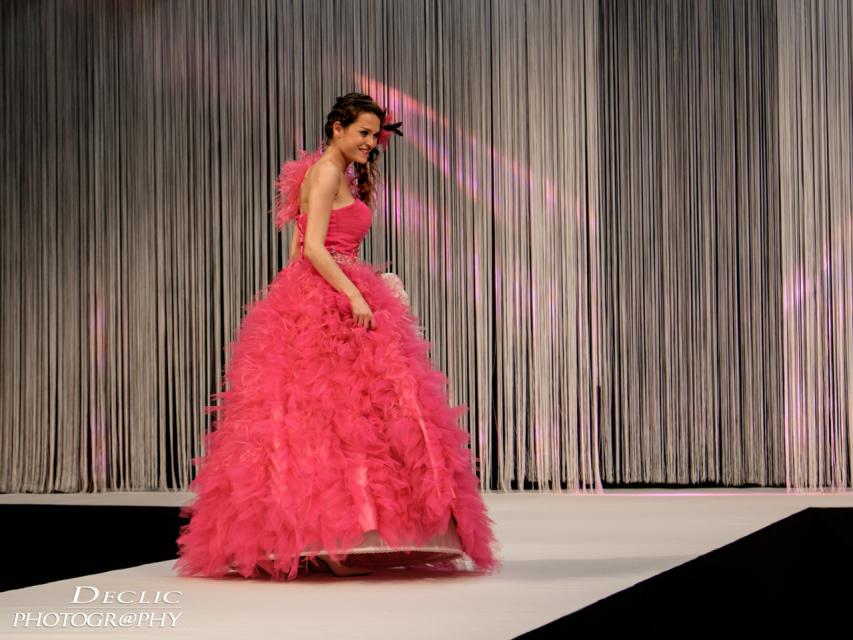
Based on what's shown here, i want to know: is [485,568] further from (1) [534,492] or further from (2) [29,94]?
(2) [29,94]

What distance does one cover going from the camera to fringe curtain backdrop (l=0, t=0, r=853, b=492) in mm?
6172

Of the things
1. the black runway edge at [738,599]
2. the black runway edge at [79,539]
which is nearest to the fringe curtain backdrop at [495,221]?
the black runway edge at [79,539]

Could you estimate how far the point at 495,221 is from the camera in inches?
255

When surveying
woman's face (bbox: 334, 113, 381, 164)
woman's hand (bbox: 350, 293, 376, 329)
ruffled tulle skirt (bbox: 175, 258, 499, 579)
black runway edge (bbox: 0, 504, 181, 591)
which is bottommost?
black runway edge (bbox: 0, 504, 181, 591)

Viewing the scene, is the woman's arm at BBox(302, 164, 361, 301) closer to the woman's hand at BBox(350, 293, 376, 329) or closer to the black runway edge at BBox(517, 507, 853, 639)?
the woman's hand at BBox(350, 293, 376, 329)

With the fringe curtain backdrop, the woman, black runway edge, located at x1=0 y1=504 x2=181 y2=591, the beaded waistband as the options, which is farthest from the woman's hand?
the fringe curtain backdrop

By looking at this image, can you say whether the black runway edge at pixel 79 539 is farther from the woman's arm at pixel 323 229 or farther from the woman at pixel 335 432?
the woman's arm at pixel 323 229

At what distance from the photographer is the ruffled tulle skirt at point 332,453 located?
2969 millimetres

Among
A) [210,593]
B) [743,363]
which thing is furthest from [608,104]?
[210,593]

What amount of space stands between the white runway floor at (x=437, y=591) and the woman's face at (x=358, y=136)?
3.36 ft

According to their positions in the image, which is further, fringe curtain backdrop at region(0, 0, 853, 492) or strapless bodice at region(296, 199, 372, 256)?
fringe curtain backdrop at region(0, 0, 853, 492)

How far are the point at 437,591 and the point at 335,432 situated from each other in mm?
449

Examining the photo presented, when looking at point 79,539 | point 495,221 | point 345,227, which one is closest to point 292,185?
point 345,227

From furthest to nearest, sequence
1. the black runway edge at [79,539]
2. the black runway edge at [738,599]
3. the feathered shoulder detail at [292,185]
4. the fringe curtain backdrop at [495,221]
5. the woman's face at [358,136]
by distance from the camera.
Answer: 1. the fringe curtain backdrop at [495,221]
2. the black runway edge at [79,539]
3. the feathered shoulder detail at [292,185]
4. the woman's face at [358,136]
5. the black runway edge at [738,599]
